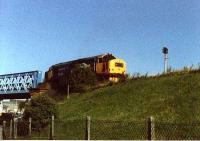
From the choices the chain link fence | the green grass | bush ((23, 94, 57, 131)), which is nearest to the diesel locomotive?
the green grass

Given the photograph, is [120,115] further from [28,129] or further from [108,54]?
[108,54]

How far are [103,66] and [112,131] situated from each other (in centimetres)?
2699

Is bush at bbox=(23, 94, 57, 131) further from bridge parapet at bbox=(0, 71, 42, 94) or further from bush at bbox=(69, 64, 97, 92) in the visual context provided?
bridge parapet at bbox=(0, 71, 42, 94)

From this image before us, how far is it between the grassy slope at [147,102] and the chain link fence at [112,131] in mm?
2232

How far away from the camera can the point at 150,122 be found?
15.3 meters

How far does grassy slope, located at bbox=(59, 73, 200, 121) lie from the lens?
23.6 metres

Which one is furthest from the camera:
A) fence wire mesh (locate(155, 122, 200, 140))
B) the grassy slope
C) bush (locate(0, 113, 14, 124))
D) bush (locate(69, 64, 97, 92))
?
bush (locate(69, 64, 97, 92))

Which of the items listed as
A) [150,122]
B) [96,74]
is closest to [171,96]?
[150,122]

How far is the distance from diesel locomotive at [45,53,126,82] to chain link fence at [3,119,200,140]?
73.8ft

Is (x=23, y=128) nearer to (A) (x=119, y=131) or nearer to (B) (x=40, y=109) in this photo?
(B) (x=40, y=109)

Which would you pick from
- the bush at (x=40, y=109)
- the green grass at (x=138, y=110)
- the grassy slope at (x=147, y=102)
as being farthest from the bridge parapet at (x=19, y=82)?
the bush at (x=40, y=109)

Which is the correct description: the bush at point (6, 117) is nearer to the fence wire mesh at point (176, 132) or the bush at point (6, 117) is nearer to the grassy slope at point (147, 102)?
the grassy slope at point (147, 102)

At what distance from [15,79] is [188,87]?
49.6 metres

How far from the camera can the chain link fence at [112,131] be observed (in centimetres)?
1817
